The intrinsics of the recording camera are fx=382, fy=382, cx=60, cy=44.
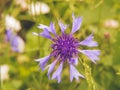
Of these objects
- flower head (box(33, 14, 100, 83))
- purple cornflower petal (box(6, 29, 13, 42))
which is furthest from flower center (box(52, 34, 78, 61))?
purple cornflower petal (box(6, 29, 13, 42))

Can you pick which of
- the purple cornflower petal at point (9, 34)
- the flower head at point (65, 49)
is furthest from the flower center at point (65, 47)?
the purple cornflower petal at point (9, 34)

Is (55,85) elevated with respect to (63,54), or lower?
Answer: lower

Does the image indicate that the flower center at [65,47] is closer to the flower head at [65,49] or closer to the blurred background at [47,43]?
the flower head at [65,49]

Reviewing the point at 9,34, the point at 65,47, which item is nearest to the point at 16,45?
the point at 9,34

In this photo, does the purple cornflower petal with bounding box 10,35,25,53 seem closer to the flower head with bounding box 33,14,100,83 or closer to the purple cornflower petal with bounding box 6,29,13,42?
the purple cornflower petal with bounding box 6,29,13,42

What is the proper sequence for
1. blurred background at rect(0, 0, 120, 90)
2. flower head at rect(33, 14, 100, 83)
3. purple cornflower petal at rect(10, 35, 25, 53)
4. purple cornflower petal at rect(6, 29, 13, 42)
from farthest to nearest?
purple cornflower petal at rect(10, 35, 25, 53) < purple cornflower petal at rect(6, 29, 13, 42) < blurred background at rect(0, 0, 120, 90) < flower head at rect(33, 14, 100, 83)

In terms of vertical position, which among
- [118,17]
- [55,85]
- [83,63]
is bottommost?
[55,85]

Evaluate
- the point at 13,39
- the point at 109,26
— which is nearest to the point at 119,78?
the point at 109,26

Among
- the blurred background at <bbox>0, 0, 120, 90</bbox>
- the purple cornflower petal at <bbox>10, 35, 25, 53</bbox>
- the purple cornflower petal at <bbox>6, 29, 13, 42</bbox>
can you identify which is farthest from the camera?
the purple cornflower petal at <bbox>10, 35, 25, 53</bbox>

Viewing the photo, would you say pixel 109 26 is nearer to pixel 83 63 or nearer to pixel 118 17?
pixel 118 17
